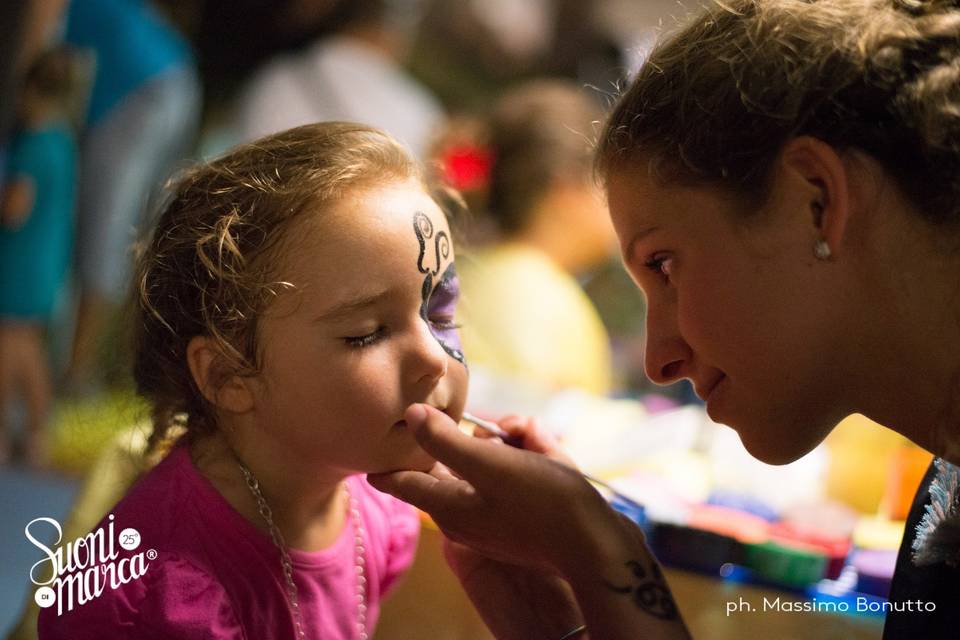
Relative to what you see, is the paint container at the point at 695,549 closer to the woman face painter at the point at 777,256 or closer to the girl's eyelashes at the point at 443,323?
the woman face painter at the point at 777,256

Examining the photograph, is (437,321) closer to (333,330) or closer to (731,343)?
(333,330)

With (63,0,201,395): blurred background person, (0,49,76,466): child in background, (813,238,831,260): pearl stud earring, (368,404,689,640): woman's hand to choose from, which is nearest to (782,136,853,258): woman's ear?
(813,238,831,260): pearl stud earring

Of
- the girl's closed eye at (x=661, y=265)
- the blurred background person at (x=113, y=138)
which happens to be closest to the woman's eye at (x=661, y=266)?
the girl's closed eye at (x=661, y=265)

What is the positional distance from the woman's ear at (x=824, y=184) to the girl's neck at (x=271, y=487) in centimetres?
45

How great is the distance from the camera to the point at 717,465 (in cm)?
154

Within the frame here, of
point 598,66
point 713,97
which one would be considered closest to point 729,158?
point 713,97

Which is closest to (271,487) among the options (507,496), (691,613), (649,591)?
(507,496)

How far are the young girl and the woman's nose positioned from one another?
165mm

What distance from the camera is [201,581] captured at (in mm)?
783

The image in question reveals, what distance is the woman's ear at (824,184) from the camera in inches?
29.2

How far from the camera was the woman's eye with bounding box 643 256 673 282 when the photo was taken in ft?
2.74

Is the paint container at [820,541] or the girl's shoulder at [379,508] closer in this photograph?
the girl's shoulder at [379,508]

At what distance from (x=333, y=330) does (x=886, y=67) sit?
456 millimetres

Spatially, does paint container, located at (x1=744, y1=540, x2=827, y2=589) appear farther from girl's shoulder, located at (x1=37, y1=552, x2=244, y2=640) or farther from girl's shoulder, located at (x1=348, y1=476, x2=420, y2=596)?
girl's shoulder, located at (x1=37, y1=552, x2=244, y2=640)
